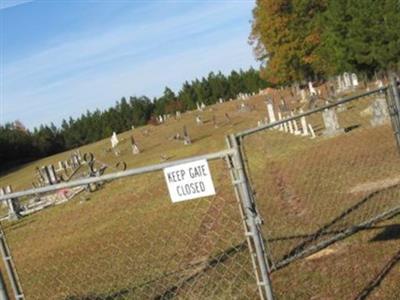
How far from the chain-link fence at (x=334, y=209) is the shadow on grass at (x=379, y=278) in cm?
1

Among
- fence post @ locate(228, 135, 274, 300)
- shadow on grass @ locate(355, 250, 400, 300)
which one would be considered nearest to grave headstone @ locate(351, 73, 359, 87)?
shadow on grass @ locate(355, 250, 400, 300)

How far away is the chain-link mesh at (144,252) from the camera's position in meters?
9.48

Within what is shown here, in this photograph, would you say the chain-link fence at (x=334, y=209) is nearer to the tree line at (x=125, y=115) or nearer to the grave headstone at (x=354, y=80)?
the grave headstone at (x=354, y=80)

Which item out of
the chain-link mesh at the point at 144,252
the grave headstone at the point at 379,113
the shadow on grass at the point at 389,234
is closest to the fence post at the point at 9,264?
the chain-link mesh at the point at 144,252

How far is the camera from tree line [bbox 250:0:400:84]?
159ft

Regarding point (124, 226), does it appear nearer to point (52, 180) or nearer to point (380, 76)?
point (52, 180)

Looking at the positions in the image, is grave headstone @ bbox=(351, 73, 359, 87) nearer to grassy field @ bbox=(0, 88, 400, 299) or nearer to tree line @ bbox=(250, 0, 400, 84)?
tree line @ bbox=(250, 0, 400, 84)

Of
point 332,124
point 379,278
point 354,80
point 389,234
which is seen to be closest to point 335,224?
point 389,234

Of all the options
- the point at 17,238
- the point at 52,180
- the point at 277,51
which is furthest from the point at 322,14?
the point at 17,238

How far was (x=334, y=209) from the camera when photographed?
1162cm

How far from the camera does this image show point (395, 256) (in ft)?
26.3

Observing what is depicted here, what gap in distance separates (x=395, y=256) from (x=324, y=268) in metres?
0.90

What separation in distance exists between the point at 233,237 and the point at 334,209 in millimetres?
1921

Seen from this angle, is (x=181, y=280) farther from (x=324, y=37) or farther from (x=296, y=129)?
(x=324, y=37)
